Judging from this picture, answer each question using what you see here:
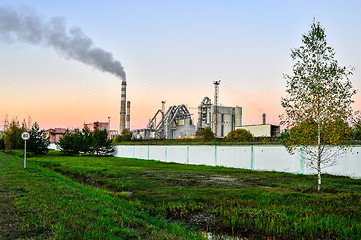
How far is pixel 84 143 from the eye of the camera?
48125 mm

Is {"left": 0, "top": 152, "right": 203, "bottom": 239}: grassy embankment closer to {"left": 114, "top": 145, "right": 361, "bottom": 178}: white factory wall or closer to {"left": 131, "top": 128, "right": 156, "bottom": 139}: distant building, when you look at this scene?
{"left": 114, "top": 145, "right": 361, "bottom": 178}: white factory wall

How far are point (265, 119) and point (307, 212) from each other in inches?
4028

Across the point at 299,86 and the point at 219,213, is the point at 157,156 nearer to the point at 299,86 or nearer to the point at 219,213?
the point at 299,86

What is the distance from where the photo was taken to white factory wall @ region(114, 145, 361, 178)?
682 inches

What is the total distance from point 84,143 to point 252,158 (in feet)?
106

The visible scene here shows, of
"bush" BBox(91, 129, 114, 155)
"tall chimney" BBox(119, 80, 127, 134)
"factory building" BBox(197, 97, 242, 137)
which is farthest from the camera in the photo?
"factory building" BBox(197, 97, 242, 137)

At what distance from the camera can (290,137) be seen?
13.7 m

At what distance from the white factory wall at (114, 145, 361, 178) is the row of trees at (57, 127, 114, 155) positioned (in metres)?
14.4

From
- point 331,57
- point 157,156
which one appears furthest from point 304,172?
point 157,156

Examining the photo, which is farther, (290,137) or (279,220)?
(290,137)

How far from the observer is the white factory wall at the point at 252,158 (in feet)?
56.9

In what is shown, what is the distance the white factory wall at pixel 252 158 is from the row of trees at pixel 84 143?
47.3 ft

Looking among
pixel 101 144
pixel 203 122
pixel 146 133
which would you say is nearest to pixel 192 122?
pixel 203 122

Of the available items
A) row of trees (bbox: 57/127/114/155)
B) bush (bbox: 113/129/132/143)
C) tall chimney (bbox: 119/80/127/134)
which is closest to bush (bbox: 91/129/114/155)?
row of trees (bbox: 57/127/114/155)
